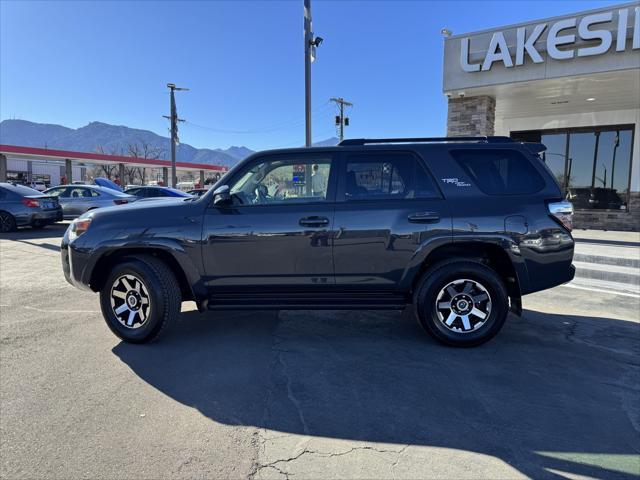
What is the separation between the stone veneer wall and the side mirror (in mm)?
13364

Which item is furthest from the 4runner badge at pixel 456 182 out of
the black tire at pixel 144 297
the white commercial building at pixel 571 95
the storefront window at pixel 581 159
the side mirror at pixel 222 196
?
the storefront window at pixel 581 159

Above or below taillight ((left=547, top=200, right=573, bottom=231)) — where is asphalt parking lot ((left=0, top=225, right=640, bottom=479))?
below

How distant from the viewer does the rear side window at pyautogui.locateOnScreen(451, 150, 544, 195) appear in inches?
164

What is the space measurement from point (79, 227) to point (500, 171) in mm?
4281

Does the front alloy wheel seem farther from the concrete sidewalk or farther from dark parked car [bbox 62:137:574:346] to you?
the concrete sidewalk

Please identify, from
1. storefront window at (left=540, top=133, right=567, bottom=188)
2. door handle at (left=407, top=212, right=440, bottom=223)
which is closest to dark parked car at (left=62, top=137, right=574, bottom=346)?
door handle at (left=407, top=212, right=440, bottom=223)

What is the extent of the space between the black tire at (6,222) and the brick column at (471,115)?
522 inches

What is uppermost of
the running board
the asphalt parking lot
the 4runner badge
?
the 4runner badge

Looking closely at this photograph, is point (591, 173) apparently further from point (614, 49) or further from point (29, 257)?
point (29, 257)

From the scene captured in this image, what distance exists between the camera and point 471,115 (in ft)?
39.3

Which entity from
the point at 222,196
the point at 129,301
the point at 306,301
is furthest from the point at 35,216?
the point at 306,301

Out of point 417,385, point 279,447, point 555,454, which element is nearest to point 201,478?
point 279,447

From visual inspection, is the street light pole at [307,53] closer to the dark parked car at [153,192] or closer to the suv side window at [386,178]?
the dark parked car at [153,192]

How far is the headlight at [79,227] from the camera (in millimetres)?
4324
